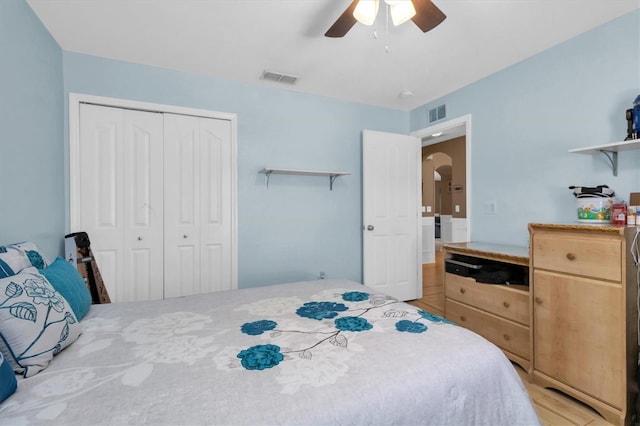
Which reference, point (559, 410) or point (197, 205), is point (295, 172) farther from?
point (559, 410)

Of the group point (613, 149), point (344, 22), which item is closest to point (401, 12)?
point (344, 22)

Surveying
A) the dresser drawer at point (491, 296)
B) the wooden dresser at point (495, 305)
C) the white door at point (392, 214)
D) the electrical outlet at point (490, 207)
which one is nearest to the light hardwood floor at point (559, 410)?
the wooden dresser at point (495, 305)

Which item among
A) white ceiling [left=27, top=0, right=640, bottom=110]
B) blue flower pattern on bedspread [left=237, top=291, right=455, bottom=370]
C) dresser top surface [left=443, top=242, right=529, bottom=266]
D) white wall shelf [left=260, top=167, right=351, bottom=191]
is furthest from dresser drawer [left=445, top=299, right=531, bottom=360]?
white ceiling [left=27, top=0, right=640, bottom=110]

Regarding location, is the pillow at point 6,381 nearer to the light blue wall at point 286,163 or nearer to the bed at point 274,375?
the bed at point 274,375

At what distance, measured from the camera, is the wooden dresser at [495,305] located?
7.40ft

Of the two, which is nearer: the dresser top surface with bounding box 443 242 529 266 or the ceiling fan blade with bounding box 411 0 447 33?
the ceiling fan blade with bounding box 411 0 447 33

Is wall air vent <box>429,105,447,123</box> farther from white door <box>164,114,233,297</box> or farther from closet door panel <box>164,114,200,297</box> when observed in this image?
closet door panel <box>164,114,200,297</box>

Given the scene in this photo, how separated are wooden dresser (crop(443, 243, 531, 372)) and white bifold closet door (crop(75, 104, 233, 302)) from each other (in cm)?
219

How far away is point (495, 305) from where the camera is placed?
2.47 metres

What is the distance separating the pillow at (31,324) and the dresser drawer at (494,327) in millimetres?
2707

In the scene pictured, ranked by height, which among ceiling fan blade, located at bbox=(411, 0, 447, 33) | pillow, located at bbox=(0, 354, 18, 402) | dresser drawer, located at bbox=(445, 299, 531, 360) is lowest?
dresser drawer, located at bbox=(445, 299, 531, 360)

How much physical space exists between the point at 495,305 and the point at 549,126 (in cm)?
155

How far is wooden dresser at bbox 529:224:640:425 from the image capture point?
1.68 metres

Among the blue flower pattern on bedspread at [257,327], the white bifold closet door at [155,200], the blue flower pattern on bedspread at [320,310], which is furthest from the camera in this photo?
the white bifold closet door at [155,200]
